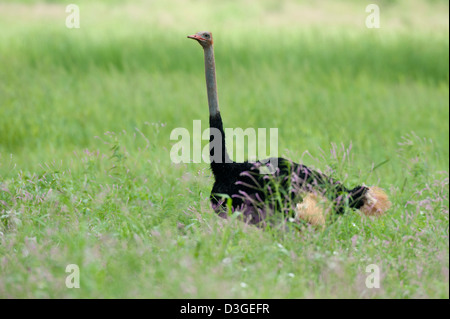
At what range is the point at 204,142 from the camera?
9219 millimetres

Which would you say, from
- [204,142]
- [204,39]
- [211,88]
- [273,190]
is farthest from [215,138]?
[204,142]

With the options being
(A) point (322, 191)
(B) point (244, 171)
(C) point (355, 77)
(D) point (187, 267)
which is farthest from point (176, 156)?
(C) point (355, 77)

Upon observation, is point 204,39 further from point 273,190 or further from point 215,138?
point 273,190

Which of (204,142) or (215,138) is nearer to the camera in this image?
(215,138)

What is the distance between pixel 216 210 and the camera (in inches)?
205

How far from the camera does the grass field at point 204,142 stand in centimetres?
432

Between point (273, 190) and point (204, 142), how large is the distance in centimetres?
404

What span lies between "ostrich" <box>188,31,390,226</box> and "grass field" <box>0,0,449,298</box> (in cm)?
14

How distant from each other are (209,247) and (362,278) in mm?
969

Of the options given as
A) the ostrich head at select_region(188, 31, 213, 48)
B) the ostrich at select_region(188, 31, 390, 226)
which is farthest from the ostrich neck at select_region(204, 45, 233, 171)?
the ostrich head at select_region(188, 31, 213, 48)

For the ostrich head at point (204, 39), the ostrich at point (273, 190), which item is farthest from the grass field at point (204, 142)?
the ostrich head at point (204, 39)

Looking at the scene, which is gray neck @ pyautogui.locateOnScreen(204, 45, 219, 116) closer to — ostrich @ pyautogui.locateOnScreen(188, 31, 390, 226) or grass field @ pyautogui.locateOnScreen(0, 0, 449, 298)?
ostrich @ pyautogui.locateOnScreen(188, 31, 390, 226)

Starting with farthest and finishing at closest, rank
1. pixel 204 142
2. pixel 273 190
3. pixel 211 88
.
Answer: pixel 204 142 < pixel 211 88 < pixel 273 190

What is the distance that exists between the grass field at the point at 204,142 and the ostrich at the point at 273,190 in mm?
138
